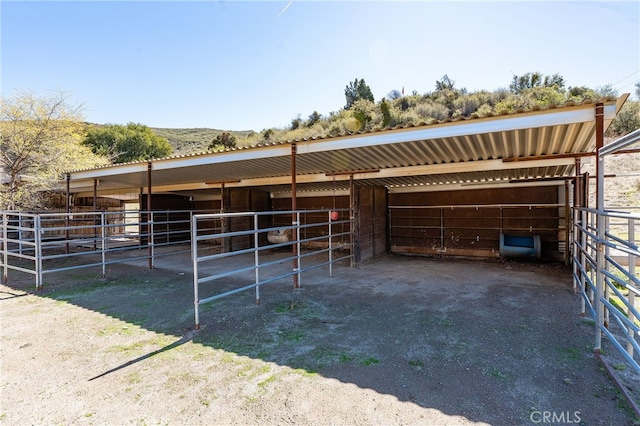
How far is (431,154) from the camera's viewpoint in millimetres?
5062

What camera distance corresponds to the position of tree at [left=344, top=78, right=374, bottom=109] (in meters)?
33.2

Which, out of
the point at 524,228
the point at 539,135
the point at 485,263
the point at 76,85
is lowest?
the point at 485,263

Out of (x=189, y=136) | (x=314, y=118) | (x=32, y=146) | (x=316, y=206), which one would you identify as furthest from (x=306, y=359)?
(x=189, y=136)

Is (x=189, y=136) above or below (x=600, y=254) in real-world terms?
above

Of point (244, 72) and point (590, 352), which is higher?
point (244, 72)

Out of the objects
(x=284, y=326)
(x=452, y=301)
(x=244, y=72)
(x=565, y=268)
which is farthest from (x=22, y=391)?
(x=244, y=72)

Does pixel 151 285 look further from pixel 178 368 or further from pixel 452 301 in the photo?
pixel 452 301

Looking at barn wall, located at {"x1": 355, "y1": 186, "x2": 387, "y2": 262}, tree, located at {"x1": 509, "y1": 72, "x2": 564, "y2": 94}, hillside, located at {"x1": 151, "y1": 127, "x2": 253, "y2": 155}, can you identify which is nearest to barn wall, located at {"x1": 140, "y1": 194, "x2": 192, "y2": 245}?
barn wall, located at {"x1": 355, "y1": 186, "x2": 387, "y2": 262}

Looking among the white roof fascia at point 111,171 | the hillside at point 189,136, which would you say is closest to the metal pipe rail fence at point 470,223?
the white roof fascia at point 111,171

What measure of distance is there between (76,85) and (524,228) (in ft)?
45.5

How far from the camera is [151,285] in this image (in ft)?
17.1

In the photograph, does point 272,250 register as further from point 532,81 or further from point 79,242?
point 532,81

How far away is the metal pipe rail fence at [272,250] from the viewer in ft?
15.8

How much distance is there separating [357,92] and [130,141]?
2390 centimetres
